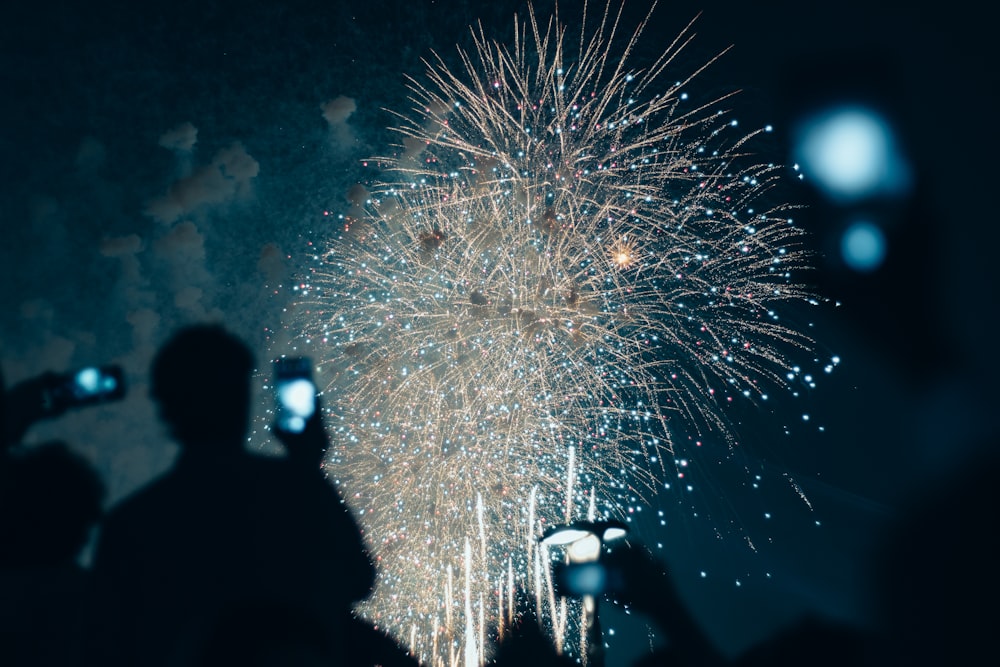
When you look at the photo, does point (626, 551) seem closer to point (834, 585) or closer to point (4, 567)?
point (4, 567)

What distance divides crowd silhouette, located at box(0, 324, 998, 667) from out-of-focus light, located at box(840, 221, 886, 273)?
3.88 metres

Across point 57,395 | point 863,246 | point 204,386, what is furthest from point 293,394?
point 863,246

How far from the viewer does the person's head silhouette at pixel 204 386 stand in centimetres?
283

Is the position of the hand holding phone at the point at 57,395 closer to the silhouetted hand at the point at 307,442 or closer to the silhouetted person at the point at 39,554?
the silhouetted person at the point at 39,554

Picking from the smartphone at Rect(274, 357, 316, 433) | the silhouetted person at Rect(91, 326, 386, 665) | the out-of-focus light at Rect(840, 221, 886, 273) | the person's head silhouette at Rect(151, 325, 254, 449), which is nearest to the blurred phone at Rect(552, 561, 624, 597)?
the silhouetted person at Rect(91, 326, 386, 665)

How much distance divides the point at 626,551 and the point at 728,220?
4414 mm

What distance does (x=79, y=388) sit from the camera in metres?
3.42

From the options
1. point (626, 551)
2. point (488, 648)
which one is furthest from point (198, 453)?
point (488, 648)

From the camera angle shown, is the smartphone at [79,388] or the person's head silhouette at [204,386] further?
the smartphone at [79,388]

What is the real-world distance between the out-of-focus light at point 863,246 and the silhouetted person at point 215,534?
604 cm

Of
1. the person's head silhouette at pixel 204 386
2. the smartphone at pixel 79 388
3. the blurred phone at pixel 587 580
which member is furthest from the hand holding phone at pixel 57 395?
the blurred phone at pixel 587 580

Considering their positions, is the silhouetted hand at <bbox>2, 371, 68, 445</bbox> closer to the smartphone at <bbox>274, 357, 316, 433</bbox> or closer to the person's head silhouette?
the person's head silhouette

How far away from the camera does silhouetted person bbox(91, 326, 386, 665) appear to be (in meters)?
2.76

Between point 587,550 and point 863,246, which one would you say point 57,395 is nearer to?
point 587,550
